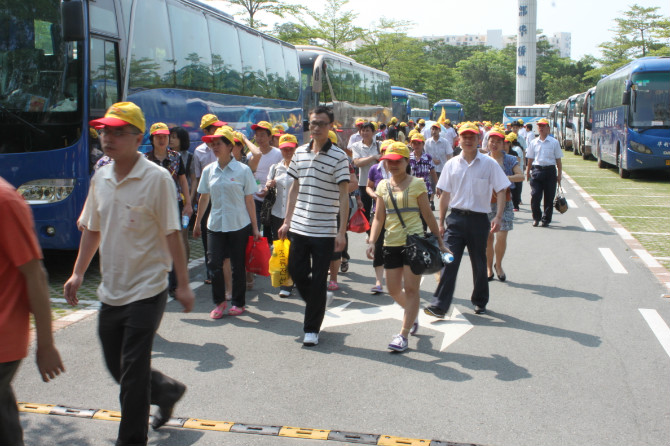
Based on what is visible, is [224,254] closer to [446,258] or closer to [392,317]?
[392,317]

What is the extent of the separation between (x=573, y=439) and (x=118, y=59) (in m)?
7.00

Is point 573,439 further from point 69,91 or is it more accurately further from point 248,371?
point 69,91

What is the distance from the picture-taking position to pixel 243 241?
22.4ft

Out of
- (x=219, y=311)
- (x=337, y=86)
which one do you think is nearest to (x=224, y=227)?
(x=219, y=311)

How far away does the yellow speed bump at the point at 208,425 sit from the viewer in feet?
13.8

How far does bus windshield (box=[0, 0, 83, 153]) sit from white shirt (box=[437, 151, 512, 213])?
4271mm

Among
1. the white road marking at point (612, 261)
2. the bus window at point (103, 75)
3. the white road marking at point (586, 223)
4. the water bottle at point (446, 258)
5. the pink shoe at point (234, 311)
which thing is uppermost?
the bus window at point (103, 75)

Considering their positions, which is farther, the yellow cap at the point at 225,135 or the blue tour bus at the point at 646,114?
the blue tour bus at the point at 646,114

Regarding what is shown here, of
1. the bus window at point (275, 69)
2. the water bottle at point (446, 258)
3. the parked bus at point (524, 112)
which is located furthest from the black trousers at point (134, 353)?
the parked bus at point (524, 112)

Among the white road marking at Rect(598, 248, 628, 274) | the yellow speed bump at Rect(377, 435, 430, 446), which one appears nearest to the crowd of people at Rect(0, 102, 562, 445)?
the yellow speed bump at Rect(377, 435, 430, 446)

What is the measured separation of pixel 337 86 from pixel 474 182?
1671cm

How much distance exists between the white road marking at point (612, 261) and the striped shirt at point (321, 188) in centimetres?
489

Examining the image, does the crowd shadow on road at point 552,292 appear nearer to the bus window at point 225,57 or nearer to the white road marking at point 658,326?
the white road marking at point 658,326

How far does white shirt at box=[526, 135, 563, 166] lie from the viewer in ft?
42.3
